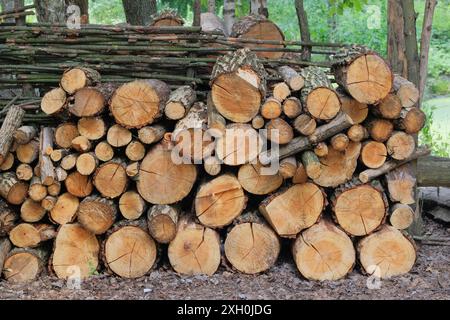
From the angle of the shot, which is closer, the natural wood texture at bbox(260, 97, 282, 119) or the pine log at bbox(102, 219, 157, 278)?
the natural wood texture at bbox(260, 97, 282, 119)

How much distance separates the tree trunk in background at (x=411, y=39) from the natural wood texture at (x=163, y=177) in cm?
211

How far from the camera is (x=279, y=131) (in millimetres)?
4375

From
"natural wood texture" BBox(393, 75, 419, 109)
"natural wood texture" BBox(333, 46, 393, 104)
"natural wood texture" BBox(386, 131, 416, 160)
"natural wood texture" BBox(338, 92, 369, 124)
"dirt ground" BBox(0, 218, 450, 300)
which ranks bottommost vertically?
"dirt ground" BBox(0, 218, 450, 300)

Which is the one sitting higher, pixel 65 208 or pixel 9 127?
pixel 9 127

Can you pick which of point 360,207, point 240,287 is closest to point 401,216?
point 360,207

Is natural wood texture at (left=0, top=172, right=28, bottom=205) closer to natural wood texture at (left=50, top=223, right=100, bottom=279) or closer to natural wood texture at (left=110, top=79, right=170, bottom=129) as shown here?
natural wood texture at (left=50, top=223, right=100, bottom=279)

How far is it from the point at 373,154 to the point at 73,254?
228 cm

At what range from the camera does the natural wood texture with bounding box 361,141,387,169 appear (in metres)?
4.63

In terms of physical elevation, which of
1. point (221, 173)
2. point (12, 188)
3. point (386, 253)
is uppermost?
point (221, 173)

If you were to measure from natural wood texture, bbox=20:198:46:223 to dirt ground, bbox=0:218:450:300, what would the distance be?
0.44 m

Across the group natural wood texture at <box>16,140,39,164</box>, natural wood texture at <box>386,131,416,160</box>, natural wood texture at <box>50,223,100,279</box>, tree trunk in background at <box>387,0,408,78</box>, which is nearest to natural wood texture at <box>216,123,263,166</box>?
natural wood texture at <box>386,131,416,160</box>

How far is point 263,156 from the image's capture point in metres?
4.39

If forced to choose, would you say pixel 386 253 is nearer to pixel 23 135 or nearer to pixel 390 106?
pixel 390 106
